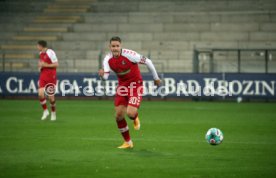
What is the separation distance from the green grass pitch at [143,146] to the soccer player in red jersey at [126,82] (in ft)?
2.19

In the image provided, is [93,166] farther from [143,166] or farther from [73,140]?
[73,140]

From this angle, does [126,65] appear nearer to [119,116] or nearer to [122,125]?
[119,116]

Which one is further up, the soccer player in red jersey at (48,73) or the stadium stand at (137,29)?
the stadium stand at (137,29)

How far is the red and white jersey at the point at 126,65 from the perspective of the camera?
Result: 1330 cm

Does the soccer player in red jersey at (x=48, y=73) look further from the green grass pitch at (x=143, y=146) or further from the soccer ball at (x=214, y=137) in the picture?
the soccer ball at (x=214, y=137)

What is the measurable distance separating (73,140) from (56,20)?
24391 mm

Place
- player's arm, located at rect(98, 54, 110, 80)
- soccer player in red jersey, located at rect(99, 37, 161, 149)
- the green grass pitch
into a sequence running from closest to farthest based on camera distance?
the green grass pitch < player's arm, located at rect(98, 54, 110, 80) < soccer player in red jersey, located at rect(99, 37, 161, 149)

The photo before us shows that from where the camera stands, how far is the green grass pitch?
34.0 feet

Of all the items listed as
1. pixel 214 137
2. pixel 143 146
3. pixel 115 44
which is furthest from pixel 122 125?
pixel 214 137

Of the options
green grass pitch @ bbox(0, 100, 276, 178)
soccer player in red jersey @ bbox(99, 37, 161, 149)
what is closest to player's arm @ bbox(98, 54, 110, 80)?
soccer player in red jersey @ bbox(99, 37, 161, 149)

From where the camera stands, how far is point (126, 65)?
13414mm

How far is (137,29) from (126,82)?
905 inches

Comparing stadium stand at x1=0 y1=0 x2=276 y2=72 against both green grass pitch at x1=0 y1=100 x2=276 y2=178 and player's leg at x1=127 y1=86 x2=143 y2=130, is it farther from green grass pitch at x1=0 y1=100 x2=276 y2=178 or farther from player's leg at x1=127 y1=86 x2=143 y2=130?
player's leg at x1=127 y1=86 x2=143 y2=130

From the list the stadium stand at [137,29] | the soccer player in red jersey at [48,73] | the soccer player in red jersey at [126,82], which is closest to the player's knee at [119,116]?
the soccer player in red jersey at [126,82]
